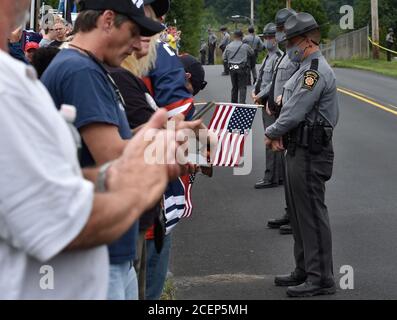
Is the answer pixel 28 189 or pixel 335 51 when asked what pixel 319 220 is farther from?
pixel 335 51

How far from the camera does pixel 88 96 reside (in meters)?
2.93

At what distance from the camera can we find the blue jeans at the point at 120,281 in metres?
2.95

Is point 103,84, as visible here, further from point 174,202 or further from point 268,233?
point 268,233

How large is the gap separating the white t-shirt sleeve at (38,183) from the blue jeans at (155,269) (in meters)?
2.49

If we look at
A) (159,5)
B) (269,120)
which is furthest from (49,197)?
(269,120)

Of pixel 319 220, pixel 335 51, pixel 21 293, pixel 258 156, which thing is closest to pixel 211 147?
pixel 21 293

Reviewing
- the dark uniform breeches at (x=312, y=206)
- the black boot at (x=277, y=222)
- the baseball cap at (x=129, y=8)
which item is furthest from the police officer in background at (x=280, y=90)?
the baseball cap at (x=129, y=8)

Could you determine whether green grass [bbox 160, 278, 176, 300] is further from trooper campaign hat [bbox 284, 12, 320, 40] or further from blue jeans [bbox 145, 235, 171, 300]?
trooper campaign hat [bbox 284, 12, 320, 40]

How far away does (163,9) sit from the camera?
4406mm

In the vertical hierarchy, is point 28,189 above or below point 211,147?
above

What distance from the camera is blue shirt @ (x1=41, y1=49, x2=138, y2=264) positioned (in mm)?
2914

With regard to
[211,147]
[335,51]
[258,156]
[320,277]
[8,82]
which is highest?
[8,82]

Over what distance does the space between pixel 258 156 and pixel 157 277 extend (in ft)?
28.8

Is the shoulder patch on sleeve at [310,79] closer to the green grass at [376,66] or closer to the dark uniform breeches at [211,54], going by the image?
the green grass at [376,66]
